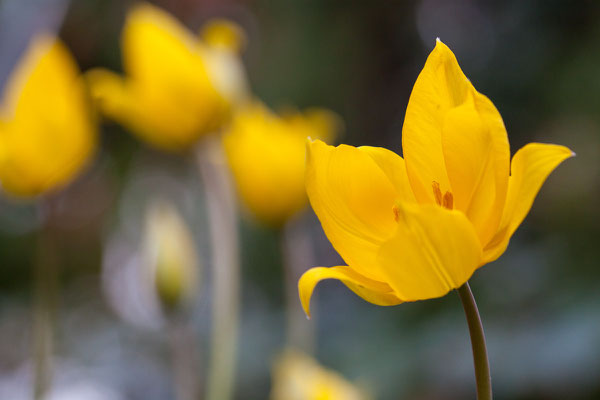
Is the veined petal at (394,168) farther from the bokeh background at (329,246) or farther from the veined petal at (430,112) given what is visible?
the bokeh background at (329,246)

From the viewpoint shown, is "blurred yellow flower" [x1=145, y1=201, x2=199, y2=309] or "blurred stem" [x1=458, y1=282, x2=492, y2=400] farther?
"blurred yellow flower" [x1=145, y1=201, x2=199, y2=309]

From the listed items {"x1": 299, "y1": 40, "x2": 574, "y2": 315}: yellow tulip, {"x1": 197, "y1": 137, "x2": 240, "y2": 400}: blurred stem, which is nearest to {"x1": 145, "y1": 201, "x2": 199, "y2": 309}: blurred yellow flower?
{"x1": 197, "y1": 137, "x2": 240, "y2": 400}: blurred stem

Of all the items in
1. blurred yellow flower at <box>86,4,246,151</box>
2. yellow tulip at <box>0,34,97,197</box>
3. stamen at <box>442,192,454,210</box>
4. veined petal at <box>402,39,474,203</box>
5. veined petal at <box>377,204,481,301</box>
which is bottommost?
veined petal at <box>377,204,481,301</box>

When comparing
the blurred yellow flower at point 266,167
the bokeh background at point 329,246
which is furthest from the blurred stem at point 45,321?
the blurred yellow flower at point 266,167

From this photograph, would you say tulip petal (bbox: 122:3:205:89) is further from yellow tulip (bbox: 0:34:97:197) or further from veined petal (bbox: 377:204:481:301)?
veined petal (bbox: 377:204:481:301)

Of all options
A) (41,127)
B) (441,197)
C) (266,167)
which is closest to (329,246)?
(266,167)

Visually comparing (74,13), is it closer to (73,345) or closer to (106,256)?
(106,256)

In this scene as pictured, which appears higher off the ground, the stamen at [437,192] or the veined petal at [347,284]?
the stamen at [437,192]
